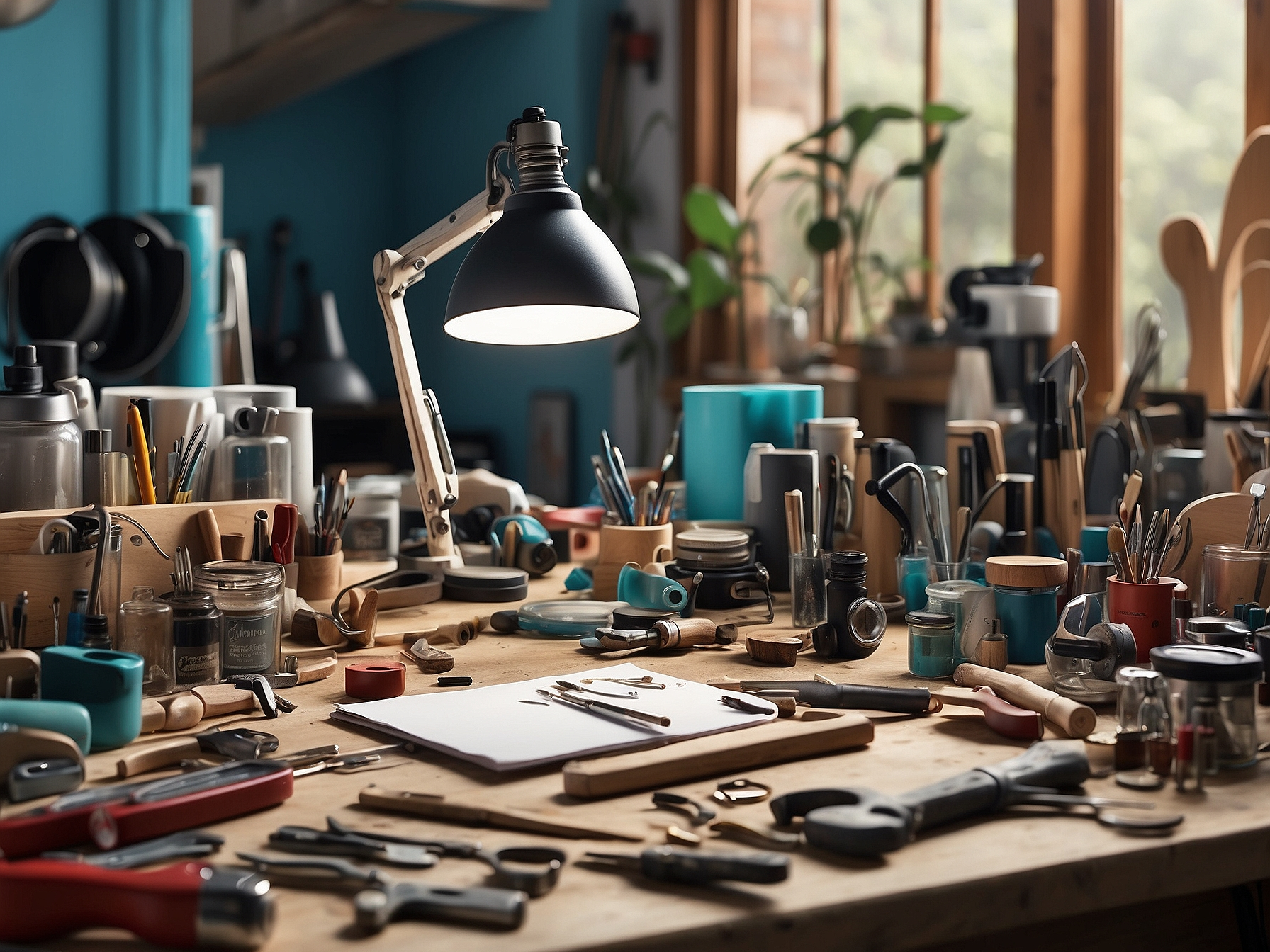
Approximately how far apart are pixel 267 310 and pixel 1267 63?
15.0 feet

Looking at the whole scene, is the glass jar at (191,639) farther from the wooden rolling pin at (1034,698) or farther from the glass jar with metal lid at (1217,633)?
the glass jar with metal lid at (1217,633)

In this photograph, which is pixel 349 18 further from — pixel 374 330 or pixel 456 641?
pixel 456 641

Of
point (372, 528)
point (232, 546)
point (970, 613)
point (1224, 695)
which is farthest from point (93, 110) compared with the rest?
point (1224, 695)

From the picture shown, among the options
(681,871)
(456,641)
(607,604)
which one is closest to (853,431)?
(607,604)

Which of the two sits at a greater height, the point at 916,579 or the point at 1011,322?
the point at 1011,322

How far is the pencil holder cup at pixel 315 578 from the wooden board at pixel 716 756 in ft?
2.54

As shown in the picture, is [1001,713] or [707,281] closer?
[1001,713]

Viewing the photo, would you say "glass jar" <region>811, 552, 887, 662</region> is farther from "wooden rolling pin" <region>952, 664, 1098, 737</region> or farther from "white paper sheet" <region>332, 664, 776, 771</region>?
"white paper sheet" <region>332, 664, 776, 771</region>

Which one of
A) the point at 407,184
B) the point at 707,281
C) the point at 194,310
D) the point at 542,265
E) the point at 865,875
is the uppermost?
the point at 407,184

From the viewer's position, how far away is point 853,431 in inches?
79.0

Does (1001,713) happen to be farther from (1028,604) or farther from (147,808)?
(147,808)

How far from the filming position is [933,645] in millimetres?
1448

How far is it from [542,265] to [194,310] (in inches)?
63.6

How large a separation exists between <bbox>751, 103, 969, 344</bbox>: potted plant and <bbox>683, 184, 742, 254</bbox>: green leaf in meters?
0.15
